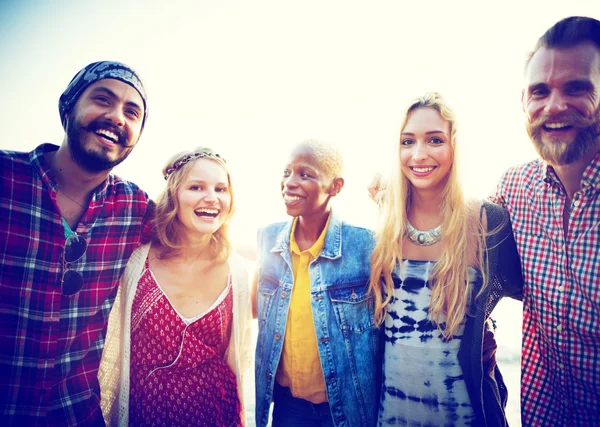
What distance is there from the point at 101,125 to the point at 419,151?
237cm

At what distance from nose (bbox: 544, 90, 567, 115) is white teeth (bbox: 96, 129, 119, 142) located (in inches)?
122

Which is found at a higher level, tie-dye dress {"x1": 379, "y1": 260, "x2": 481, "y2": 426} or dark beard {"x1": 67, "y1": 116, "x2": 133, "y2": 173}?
dark beard {"x1": 67, "y1": 116, "x2": 133, "y2": 173}

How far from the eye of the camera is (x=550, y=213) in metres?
2.25

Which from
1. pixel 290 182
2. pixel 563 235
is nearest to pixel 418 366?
pixel 563 235

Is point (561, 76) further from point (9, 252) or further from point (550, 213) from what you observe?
point (9, 252)

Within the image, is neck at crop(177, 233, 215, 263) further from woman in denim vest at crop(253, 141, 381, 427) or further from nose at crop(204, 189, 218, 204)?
woman in denim vest at crop(253, 141, 381, 427)

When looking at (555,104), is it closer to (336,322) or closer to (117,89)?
(336,322)

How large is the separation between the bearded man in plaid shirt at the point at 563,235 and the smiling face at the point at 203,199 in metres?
2.33

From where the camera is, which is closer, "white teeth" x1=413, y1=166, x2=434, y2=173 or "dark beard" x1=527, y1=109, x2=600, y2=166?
"dark beard" x1=527, y1=109, x2=600, y2=166

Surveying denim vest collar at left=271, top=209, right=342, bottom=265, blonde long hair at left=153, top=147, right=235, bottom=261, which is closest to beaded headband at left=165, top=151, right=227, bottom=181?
blonde long hair at left=153, top=147, right=235, bottom=261

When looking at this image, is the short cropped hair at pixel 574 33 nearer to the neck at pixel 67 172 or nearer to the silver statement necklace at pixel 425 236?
the silver statement necklace at pixel 425 236

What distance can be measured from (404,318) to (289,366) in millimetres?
961

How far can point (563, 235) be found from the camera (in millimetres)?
2158

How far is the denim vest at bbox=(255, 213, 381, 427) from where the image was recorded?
Result: 7.87 feet
